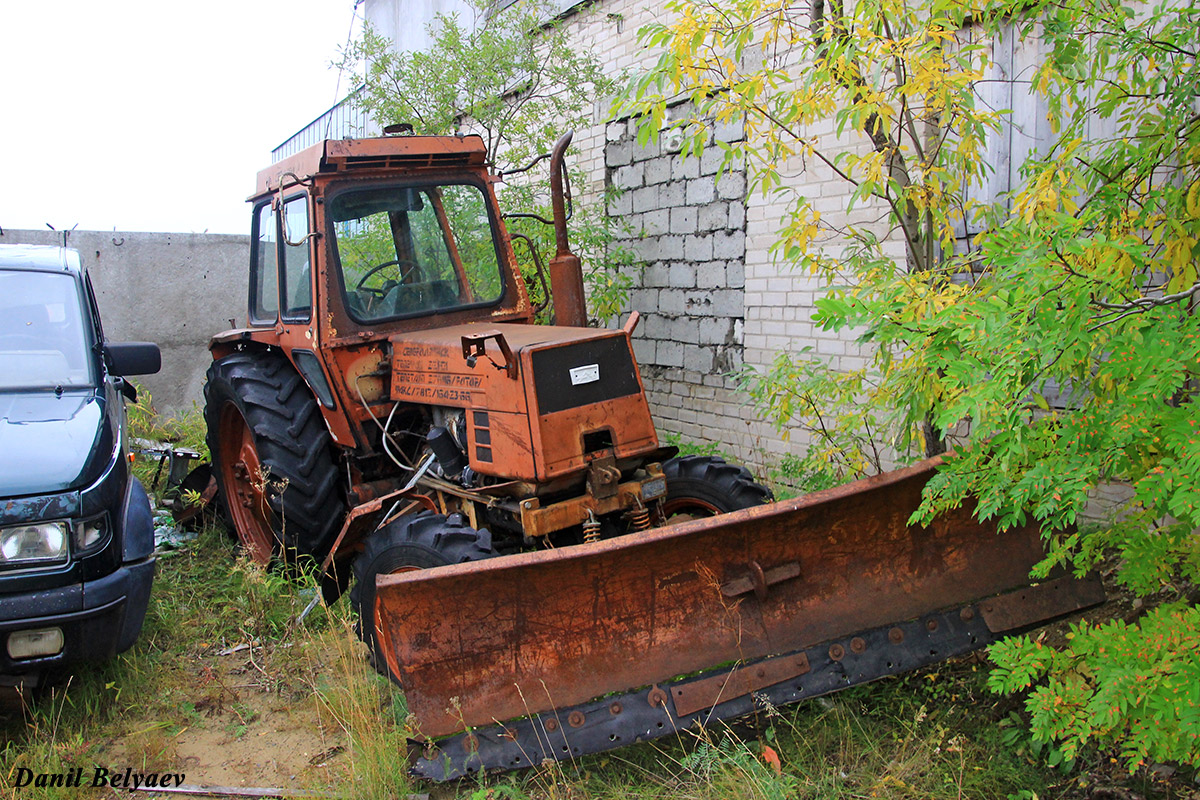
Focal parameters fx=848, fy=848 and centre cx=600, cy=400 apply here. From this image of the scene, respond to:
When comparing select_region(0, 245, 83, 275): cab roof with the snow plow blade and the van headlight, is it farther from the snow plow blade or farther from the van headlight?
the snow plow blade

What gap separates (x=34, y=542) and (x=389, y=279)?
6.11ft

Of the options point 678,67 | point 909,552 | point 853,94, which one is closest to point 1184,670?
point 909,552

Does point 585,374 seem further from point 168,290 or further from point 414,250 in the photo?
point 168,290

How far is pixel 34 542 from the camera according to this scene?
2.95 metres

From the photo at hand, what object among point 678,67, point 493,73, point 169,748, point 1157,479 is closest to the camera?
point 1157,479

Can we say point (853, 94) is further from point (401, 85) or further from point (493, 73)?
point (401, 85)

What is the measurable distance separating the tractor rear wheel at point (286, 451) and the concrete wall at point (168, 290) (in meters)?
4.22

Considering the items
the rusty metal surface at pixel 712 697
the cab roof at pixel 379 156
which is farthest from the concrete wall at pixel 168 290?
the rusty metal surface at pixel 712 697

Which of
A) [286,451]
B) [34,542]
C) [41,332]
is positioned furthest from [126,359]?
[34,542]

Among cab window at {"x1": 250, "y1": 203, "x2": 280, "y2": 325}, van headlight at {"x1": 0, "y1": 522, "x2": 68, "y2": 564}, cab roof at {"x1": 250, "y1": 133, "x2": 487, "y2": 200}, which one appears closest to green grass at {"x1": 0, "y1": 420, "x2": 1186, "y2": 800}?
van headlight at {"x1": 0, "y1": 522, "x2": 68, "y2": 564}

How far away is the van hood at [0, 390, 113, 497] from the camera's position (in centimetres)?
299

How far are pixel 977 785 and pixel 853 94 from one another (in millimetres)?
2374

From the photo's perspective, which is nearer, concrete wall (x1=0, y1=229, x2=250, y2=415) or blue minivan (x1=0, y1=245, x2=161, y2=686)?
blue minivan (x1=0, y1=245, x2=161, y2=686)

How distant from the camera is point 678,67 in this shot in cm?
332
